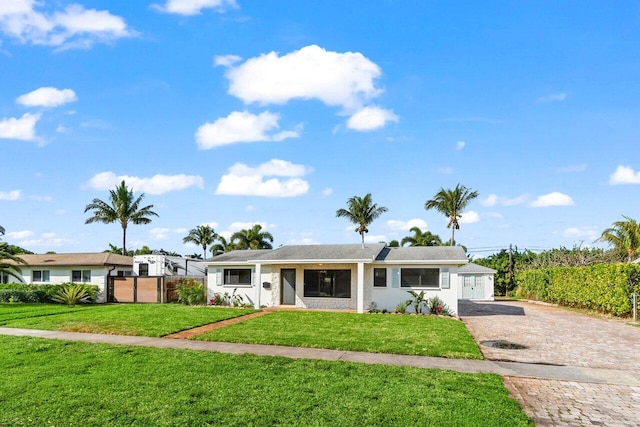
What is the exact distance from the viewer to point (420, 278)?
19828mm

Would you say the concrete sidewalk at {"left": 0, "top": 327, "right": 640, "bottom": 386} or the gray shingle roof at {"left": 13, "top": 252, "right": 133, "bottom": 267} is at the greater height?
the gray shingle roof at {"left": 13, "top": 252, "right": 133, "bottom": 267}

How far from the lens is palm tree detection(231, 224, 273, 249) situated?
47062 millimetres

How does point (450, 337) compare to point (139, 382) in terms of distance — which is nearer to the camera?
point (139, 382)

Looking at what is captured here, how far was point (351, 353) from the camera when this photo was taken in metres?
10.2

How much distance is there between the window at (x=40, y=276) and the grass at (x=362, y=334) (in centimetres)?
2019

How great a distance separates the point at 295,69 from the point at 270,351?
887 centimetres

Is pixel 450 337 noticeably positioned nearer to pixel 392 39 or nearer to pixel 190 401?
pixel 190 401

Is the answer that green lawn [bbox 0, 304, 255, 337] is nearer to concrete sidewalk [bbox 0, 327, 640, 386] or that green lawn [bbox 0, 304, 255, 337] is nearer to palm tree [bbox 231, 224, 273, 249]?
concrete sidewalk [bbox 0, 327, 640, 386]

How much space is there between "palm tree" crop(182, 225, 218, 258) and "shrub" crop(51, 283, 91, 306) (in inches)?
1200

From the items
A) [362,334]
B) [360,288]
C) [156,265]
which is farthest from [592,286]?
[156,265]

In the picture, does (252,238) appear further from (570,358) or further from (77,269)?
(570,358)

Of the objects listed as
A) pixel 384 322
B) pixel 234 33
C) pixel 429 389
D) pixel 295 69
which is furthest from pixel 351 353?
pixel 234 33

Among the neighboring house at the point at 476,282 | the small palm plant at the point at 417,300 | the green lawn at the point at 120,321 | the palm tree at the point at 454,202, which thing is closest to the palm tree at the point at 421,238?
the palm tree at the point at 454,202

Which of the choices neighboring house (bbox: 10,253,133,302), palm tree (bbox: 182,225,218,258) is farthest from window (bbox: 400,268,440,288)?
palm tree (bbox: 182,225,218,258)
